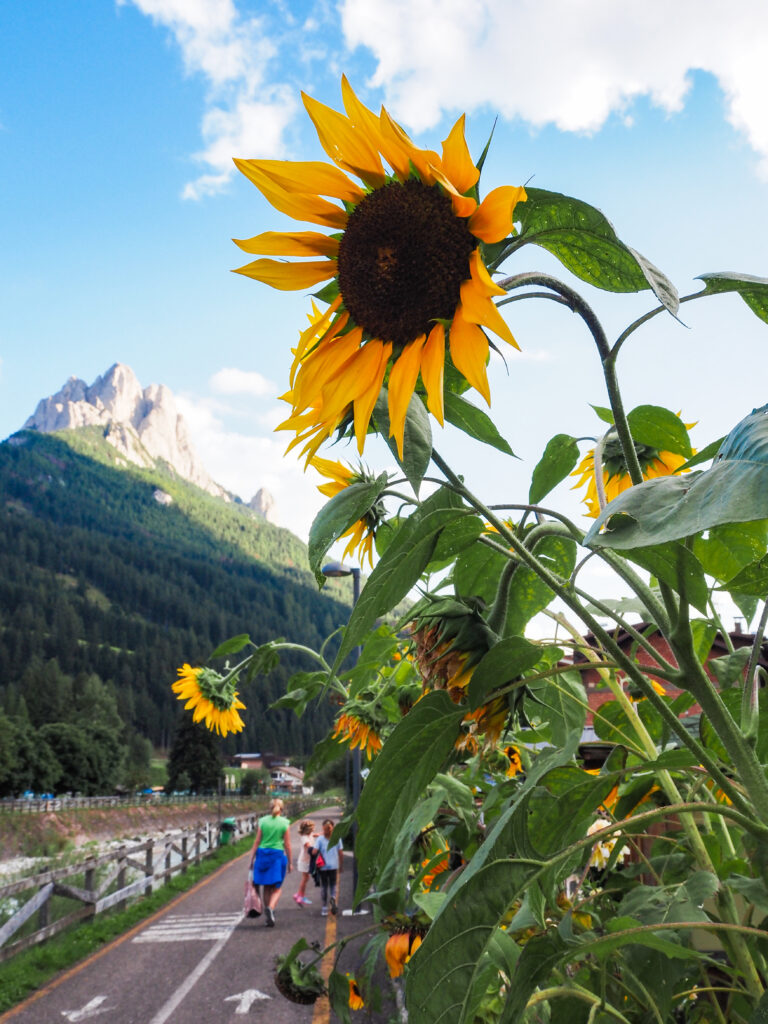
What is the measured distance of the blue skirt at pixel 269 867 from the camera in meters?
8.23

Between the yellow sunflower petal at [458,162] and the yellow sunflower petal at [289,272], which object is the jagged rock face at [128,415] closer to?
the yellow sunflower petal at [289,272]

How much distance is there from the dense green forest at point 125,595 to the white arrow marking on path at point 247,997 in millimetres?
41493

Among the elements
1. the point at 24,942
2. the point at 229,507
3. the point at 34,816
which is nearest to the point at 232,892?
the point at 24,942

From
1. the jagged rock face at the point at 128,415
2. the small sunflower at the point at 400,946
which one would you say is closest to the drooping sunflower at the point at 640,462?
the small sunflower at the point at 400,946

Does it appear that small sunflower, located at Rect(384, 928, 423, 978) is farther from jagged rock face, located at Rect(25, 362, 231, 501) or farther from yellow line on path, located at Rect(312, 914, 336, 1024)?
jagged rock face, located at Rect(25, 362, 231, 501)

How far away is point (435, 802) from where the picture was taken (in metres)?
1.27

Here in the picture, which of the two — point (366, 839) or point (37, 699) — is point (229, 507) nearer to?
point (37, 699)

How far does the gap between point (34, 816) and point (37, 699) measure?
101 ft

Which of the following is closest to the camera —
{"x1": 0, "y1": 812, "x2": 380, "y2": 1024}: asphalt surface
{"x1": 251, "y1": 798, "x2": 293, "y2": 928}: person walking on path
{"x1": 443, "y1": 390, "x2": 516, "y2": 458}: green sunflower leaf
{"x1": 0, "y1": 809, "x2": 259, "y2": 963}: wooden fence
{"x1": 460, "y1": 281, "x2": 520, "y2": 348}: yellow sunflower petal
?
{"x1": 460, "y1": 281, "x2": 520, "y2": 348}: yellow sunflower petal

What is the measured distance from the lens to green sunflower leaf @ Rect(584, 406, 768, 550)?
38cm

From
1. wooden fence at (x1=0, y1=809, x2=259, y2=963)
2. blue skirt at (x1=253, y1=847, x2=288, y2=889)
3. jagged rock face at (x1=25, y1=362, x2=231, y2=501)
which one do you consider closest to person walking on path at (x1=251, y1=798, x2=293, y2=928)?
blue skirt at (x1=253, y1=847, x2=288, y2=889)

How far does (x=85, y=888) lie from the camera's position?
9117 millimetres

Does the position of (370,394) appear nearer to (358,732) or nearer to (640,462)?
(640,462)

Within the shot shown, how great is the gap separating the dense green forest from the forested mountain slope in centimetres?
19
